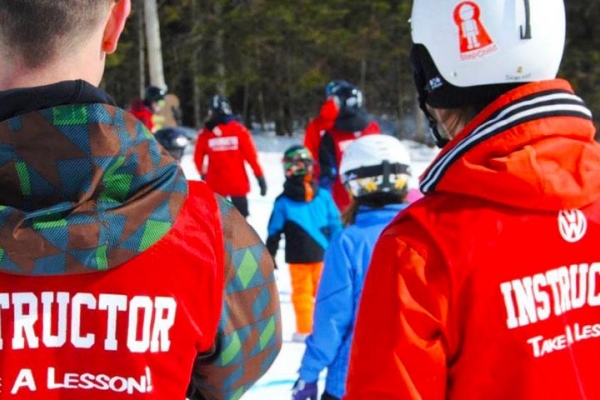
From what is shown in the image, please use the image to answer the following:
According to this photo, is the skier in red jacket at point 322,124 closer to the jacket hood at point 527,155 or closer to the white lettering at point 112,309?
the jacket hood at point 527,155

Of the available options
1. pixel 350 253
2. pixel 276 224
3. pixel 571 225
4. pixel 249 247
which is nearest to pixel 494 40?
pixel 571 225

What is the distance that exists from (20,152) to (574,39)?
2544 cm

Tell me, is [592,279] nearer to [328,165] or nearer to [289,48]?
[328,165]

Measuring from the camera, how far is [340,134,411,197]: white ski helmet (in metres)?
3.80

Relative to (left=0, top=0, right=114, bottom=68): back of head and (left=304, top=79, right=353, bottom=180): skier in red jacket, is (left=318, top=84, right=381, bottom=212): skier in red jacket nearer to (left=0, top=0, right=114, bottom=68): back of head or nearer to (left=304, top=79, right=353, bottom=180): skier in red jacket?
(left=304, top=79, right=353, bottom=180): skier in red jacket

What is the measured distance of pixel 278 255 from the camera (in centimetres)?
923

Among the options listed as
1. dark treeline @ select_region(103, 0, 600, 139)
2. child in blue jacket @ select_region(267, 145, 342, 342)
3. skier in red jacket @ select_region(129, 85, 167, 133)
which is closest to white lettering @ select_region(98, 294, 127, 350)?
child in blue jacket @ select_region(267, 145, 342, 342)

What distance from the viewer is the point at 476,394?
1.57 m

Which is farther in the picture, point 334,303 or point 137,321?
point 334,303

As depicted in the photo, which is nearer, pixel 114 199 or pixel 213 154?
pixel 114 199

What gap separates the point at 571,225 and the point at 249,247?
24.6 inches

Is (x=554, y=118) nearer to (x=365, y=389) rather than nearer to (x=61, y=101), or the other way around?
(x=365, y=389)

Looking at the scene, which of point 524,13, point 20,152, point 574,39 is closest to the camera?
point 20,152

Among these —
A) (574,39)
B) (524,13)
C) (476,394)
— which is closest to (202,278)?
(476,394)
